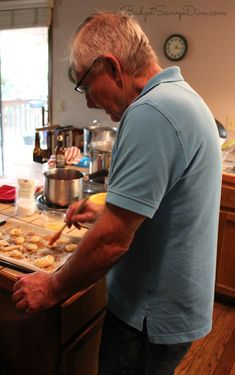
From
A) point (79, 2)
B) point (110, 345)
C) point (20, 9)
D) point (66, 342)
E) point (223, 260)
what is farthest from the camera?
point (20, 9)

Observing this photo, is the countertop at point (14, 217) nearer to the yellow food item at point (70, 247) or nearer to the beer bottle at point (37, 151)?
the yellow food item at point (70, 247)

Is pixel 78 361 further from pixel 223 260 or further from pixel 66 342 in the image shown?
pixel 223 260

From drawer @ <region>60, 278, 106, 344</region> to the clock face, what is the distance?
233 centimetres

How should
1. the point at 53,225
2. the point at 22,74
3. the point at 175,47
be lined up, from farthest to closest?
the point at 22,74 → the point at 175,47 → the point at 53,225

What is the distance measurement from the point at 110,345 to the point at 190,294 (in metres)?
0.27

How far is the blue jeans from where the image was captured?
91cm

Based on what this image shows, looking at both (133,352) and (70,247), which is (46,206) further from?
(133,352)

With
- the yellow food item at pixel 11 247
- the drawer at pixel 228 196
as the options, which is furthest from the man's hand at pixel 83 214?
the drawer at pixel 228 196

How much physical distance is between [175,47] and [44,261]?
97.5 inches

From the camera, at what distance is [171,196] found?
0.81 m

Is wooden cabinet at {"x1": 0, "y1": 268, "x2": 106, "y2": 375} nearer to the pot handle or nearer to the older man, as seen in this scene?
the older man

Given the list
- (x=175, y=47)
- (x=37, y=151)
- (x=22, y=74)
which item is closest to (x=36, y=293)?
(x=37, y=151)

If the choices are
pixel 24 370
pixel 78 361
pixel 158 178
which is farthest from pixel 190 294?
pixel 24 370

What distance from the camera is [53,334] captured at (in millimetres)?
1089
